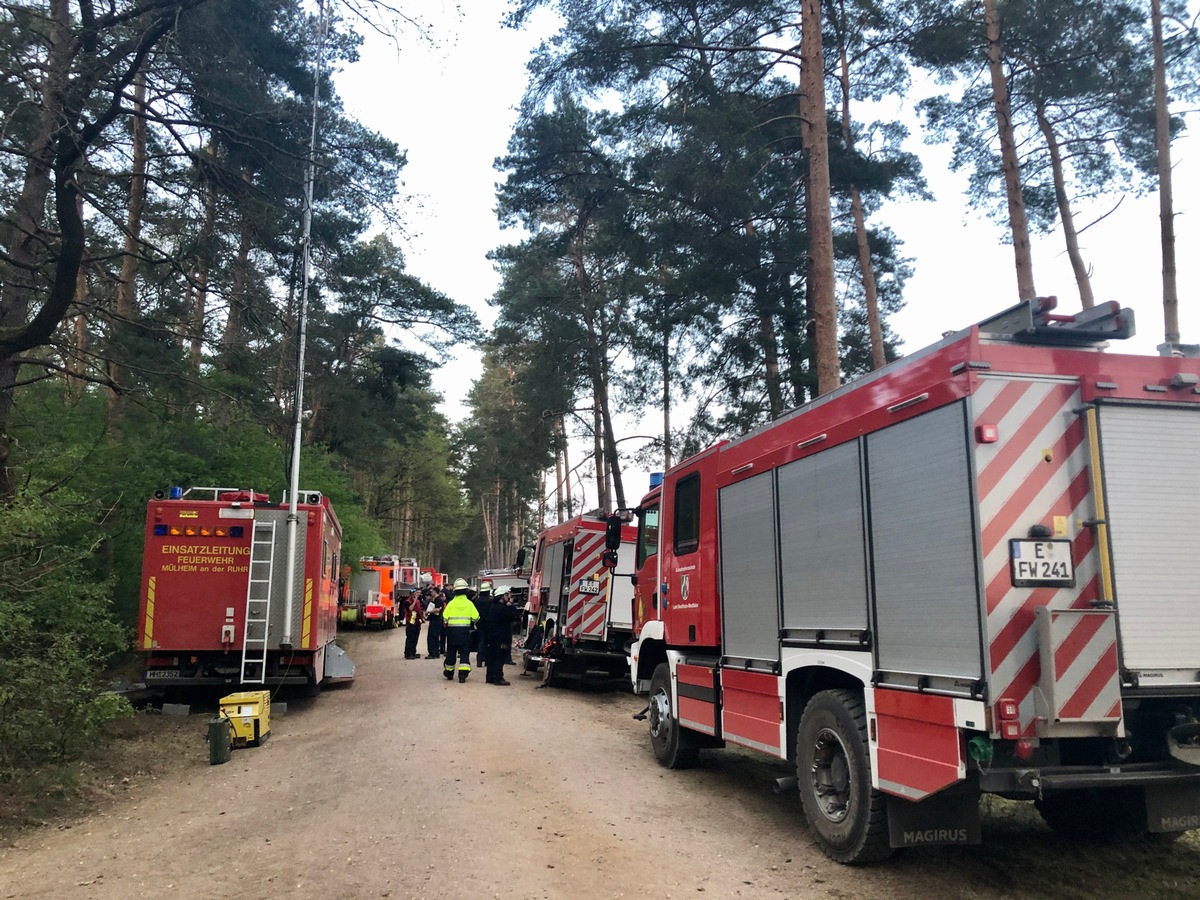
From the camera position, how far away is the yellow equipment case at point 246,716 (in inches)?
382

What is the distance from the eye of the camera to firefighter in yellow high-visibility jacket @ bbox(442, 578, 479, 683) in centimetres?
1520

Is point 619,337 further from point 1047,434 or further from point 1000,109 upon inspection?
point 1047,434

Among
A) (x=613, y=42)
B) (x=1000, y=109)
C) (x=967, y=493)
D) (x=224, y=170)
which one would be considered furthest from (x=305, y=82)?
(x=967, y=493)

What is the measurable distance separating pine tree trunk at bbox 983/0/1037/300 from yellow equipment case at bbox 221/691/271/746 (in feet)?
41.2

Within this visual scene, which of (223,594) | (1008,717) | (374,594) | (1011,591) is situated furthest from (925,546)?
(374,594)

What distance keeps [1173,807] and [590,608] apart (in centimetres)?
1042

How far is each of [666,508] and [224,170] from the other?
703 centimetres

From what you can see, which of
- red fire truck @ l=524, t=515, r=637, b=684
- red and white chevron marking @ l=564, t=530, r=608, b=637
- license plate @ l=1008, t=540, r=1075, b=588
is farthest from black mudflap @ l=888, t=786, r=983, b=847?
red and white chevron marking @ l=564, t=530, r=608, b=637

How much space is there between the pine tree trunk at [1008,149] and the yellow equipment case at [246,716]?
12565 mm

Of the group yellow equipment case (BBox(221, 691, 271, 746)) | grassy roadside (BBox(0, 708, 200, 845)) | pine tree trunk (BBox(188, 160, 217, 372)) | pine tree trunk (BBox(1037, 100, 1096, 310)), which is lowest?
grassy roadside (BBox(0, 708, 200, 845))

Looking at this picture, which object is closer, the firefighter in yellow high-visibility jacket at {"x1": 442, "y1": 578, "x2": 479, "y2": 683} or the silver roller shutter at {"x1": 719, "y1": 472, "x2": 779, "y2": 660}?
the silver roller shutter at {"x1": 719, "y1": 472, "x2": 779, "y2": 660}

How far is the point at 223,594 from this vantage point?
38.2 feet

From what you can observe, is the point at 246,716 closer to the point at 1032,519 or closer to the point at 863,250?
the point at 1032,519

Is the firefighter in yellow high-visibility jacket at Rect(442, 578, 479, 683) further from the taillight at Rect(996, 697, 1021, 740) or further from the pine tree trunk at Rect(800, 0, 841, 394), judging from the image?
the taillight at Rect(996, 697, 1021, 740)
